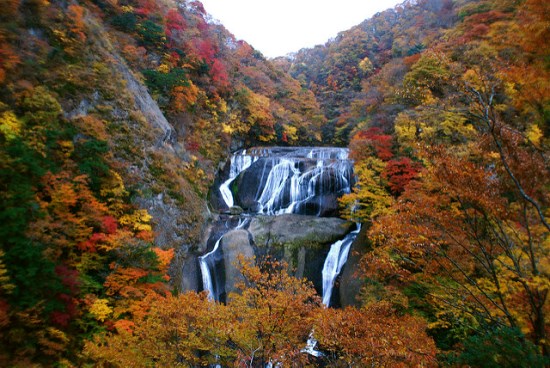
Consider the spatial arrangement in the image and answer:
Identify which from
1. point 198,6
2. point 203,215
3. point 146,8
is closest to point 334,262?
point 203,215

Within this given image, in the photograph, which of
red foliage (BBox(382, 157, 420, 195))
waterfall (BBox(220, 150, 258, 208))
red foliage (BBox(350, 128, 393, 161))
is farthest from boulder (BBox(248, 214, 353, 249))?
waterfall (BBox(220, 150, 258, 208))

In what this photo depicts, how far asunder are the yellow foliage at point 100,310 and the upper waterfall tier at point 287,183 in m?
10.8

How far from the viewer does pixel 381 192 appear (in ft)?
41.7

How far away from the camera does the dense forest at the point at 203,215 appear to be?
537cm

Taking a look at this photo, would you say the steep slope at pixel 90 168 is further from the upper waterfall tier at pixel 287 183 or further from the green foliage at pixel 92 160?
the upper waterfall tier at pixel 287 183

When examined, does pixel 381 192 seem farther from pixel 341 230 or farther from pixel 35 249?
pixel 35 249

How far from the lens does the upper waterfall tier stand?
17.5 metres

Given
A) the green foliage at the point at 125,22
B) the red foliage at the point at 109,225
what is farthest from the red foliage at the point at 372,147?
the green foliage at the point at 125,22

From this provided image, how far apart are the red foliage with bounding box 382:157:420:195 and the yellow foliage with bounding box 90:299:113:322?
1198cm

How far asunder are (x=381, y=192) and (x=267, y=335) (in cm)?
848

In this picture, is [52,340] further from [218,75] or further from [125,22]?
[218,75]

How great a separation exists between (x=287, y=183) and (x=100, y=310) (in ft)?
42.1

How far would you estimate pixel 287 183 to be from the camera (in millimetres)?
18500

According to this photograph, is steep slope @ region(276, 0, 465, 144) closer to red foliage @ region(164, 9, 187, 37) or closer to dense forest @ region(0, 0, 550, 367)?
dense forest @ region(0, 0, 550, 367)
